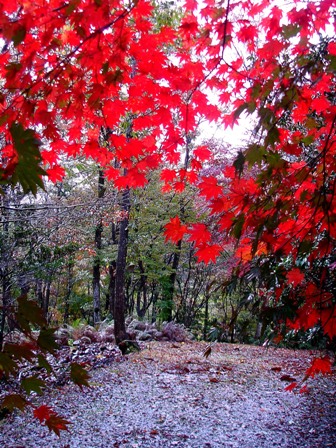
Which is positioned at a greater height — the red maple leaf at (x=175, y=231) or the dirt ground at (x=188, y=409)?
the red maple leaf at (x=175, y=231)

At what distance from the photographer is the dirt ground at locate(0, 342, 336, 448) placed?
11.8ft

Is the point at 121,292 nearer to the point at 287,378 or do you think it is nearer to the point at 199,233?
the point at 287,378

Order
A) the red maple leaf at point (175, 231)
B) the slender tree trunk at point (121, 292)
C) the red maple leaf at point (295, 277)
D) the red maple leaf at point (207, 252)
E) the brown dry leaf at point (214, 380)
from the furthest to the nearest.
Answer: the slender tree trunk at point (121, 292), the brown dry leaf at point (214, 380), the red maple leaf at point (175, 231), the red maple leaf at point (207, 252), the red maple leaf at point (295, 277)

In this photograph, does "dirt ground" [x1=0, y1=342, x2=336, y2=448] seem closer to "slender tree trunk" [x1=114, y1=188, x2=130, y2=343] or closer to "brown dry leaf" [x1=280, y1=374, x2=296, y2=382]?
"brown dry leaf" [x1=280, y1=374, x2=296, y2=382]

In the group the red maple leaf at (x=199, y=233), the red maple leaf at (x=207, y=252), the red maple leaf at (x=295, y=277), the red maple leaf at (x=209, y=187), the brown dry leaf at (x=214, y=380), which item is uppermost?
the red maple leaf at (x=209, y=187)

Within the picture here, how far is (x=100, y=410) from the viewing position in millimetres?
4363

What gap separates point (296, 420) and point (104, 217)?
17.8 feet

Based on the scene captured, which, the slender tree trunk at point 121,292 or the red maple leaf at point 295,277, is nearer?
the red maple leaf at point 295,277

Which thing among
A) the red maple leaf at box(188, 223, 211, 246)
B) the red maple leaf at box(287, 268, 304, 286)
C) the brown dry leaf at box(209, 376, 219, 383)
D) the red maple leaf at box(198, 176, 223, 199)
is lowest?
the brown dry leaf at box(209, 376, 219, 383)

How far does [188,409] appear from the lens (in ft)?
14.1

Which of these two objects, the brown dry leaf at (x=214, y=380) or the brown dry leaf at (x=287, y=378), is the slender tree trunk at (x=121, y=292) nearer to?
the brown dry leaf at (x=214, y=380)

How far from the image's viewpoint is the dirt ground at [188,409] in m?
3.60

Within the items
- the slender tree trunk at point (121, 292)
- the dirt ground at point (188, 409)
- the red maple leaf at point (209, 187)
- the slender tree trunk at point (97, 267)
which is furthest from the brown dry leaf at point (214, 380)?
the slender tree trunk at point (97, 267)

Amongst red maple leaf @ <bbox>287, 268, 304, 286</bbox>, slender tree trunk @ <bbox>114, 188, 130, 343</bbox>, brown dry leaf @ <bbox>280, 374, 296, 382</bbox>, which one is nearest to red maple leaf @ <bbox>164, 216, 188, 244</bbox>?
red maple leaf @ <bbox>287, 268, 304, 286</bbox>
